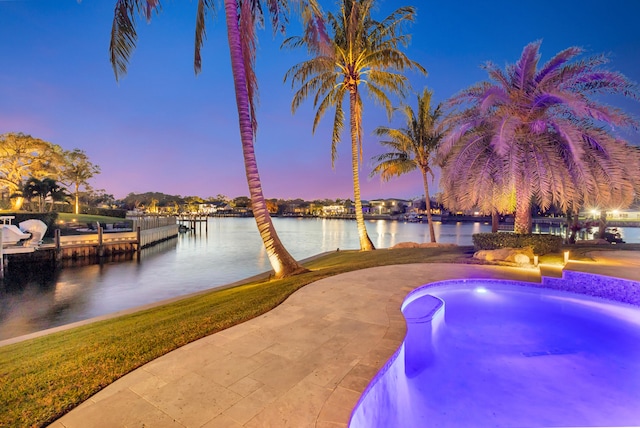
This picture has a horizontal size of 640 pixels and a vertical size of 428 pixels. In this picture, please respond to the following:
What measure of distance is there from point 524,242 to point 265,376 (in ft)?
36.7

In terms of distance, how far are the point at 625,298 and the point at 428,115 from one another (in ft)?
51.8

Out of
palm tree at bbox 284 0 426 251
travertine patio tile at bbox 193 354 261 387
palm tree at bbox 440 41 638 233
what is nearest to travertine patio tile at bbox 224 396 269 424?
travertine patio tile at bbox 193 354 261 387

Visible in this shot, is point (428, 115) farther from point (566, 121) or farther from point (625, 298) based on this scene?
point (625, 298)

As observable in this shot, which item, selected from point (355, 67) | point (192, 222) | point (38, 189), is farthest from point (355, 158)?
point (192, 222)

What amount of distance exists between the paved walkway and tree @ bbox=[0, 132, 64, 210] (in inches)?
1653

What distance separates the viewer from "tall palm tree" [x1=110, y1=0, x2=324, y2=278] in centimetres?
824

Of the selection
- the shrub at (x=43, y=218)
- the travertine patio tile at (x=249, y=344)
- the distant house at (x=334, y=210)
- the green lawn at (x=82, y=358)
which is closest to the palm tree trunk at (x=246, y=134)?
the green lawn at (x=82, y=358)

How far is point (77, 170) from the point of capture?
45.9 m

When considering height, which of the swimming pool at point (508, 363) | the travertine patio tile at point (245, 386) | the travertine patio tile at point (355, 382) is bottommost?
the swimming pool at point (508, 363)

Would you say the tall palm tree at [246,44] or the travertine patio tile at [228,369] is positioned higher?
the tall palm tree at [246,44]

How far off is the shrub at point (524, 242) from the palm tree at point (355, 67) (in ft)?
21.7

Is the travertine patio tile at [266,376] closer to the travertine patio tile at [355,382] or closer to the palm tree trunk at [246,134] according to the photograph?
the travertine patio tile at [355,382]

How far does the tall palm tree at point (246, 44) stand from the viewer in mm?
8242

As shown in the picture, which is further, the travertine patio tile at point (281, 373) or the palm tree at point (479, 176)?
the palm tree at point (479, 176)
